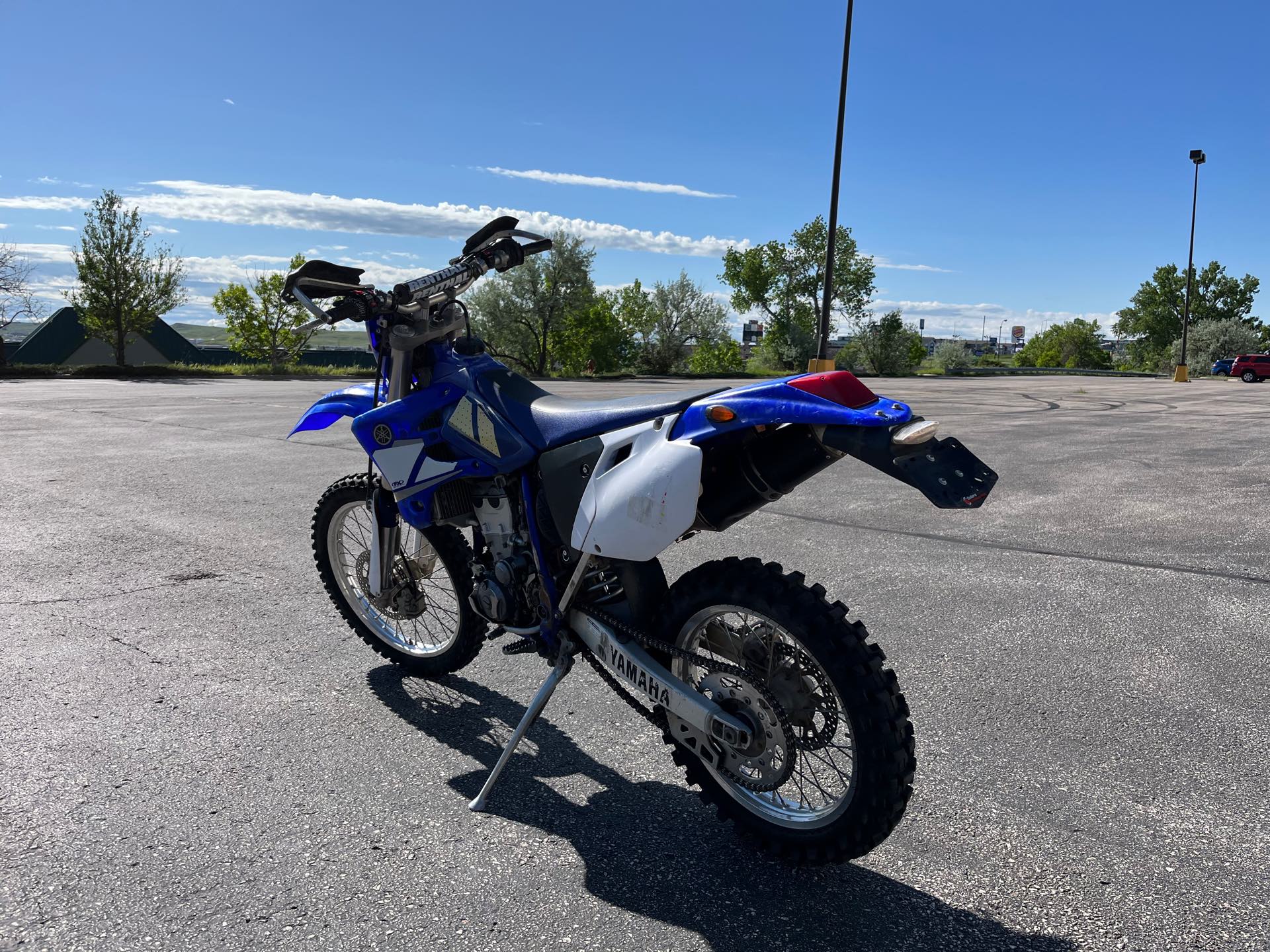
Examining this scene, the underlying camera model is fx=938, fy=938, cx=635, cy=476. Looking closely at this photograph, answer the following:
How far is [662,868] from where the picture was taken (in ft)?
8.61

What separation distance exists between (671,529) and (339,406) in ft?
6.27

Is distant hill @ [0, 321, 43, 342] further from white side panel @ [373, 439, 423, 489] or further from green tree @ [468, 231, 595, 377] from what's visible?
white side panel @ [373, 439, 423, 489]

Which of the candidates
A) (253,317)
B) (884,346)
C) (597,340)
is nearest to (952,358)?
(884,346)

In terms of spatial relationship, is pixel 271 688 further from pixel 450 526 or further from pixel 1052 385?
pixel 1052 385

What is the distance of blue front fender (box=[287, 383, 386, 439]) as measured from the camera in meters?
3.75

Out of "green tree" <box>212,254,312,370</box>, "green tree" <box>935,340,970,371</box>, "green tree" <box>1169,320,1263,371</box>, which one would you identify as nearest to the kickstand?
"green tree" <box>212,254,312,370</box>

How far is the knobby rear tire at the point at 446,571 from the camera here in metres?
3.60

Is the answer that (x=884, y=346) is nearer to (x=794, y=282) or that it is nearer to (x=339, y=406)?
(x=794, y=282)

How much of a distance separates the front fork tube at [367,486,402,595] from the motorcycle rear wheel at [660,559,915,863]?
1.51 meters

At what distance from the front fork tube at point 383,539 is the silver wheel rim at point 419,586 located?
6 cm

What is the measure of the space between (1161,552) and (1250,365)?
2099 inches

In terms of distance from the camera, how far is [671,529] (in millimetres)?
2523

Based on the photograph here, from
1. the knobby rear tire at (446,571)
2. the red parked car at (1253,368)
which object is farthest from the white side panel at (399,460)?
the red parked car at (1253,368)

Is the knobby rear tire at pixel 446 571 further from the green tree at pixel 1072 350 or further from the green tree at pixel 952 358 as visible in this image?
the green tree at pixel 1072 350
